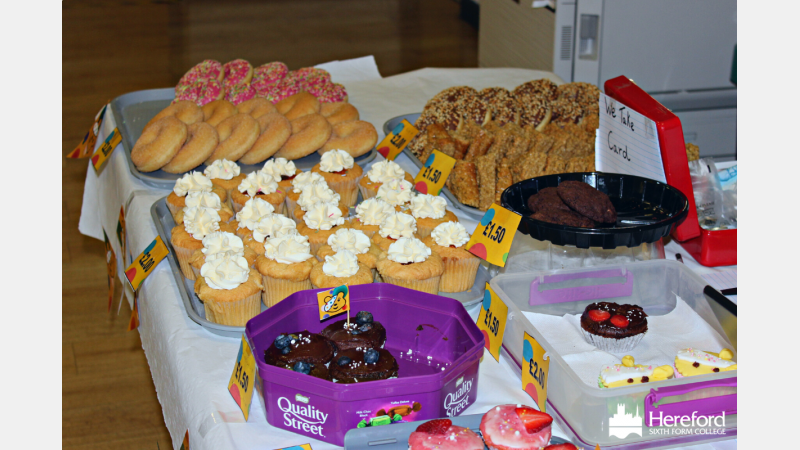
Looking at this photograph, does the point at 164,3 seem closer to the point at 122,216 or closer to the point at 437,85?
the point at 437,85

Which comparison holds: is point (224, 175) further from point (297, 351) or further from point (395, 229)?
point (297, 351)

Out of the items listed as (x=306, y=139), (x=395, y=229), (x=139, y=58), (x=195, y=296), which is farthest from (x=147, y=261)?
(x=139, y=58)

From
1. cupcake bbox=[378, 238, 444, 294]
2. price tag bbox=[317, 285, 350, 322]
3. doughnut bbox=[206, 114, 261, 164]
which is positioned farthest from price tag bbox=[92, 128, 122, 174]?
price tag bbox=[317, 285, 350, 322]

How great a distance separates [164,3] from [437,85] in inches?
318

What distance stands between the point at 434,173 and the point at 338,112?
702mm

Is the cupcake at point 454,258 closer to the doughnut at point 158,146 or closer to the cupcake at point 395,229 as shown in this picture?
the cupcake at point 395,229

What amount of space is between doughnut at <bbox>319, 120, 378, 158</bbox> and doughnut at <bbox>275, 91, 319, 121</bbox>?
22 cm

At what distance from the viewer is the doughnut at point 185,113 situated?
2.82 metres

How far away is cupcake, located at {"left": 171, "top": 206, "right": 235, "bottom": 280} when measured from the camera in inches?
79.4

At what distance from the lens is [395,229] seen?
200cm

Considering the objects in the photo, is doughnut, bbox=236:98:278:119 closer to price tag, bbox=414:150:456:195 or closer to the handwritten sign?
price tag, bbox=414:150:456:195

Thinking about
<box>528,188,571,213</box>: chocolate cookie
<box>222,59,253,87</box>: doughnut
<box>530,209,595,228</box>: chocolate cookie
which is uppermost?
<box>222,59,253,87</box>: doughnut

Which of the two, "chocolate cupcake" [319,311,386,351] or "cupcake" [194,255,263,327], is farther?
"cupcake" [194,255,263,327]

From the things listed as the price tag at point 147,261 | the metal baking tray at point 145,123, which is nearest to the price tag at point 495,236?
the price tag at point 147,261
